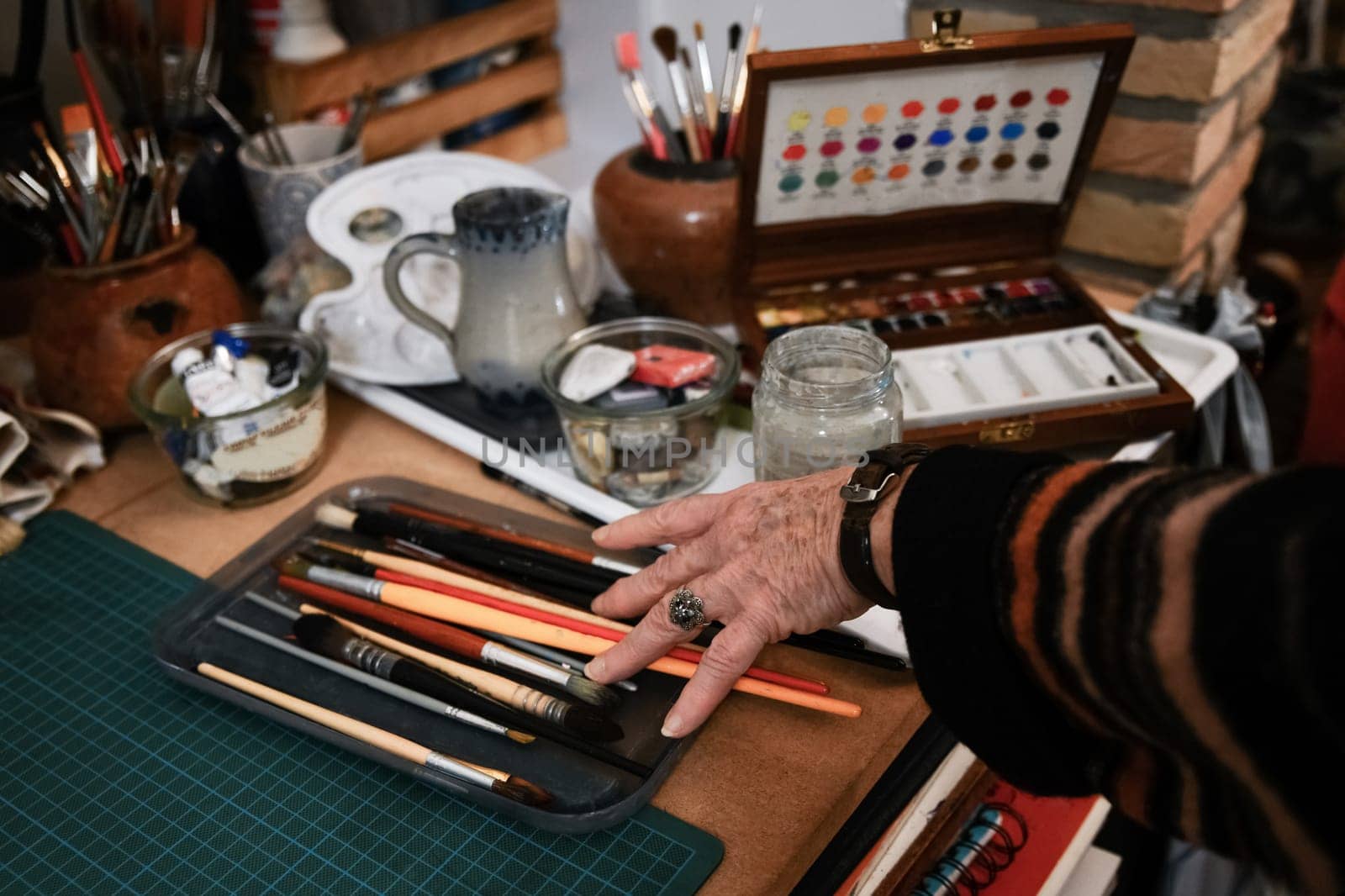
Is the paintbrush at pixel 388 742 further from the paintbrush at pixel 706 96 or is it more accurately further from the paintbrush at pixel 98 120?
the paintbrush at pixel 706 96

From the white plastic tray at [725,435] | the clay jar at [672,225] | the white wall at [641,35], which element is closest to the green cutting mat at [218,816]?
the white plastic tray at [725,435]

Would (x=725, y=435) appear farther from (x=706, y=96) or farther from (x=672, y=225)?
(x=706, y=96)

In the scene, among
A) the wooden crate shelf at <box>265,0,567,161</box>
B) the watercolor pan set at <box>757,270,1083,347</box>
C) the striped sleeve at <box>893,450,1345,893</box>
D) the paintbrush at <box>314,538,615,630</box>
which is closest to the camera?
the striped sleeve at <box>893,450,1345,893</box>

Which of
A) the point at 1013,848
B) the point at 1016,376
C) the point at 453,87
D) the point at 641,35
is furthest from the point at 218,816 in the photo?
the point at 641,35

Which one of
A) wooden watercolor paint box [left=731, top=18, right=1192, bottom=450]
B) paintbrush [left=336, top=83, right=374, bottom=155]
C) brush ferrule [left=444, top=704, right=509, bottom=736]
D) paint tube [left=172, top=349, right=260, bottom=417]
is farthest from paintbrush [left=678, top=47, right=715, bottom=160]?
brush ferrule [left=444, top=704, right=509, bottom=736]

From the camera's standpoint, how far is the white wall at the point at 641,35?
3.92ft

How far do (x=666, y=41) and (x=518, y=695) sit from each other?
0.62 meters

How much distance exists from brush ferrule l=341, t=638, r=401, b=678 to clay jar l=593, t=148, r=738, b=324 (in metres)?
0.46

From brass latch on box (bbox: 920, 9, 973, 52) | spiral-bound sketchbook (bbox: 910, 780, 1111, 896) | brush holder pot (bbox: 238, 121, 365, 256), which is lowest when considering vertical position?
spiral-bound sketchbook (bbox: 910, 780, 1111, 896)

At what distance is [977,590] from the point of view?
492mm

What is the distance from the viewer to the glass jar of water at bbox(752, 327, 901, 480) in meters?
0.73

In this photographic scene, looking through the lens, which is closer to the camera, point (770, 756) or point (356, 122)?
point (770, 756)

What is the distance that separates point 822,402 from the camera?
729 mm

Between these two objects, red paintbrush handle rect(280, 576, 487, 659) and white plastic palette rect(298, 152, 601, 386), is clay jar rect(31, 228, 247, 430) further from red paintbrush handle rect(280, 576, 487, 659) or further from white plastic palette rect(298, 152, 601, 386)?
red paintbrush handle rect(280, 576, 487, 659)
